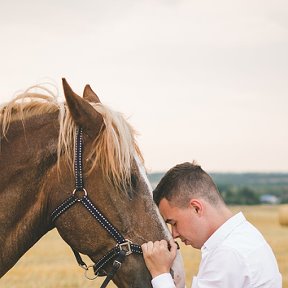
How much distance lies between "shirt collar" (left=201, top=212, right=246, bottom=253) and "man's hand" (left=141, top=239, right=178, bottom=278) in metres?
0.24

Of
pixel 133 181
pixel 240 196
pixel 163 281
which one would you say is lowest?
pixel 240 196

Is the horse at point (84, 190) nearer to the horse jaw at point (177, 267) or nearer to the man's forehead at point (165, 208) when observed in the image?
the horse jaw at point (177, 267)

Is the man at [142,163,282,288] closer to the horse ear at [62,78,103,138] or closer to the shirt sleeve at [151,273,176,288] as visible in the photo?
the shirt sleeve at [151,273,176,288]

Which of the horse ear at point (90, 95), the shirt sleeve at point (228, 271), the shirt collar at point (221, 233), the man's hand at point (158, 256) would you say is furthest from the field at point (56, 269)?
the shirt sleeve at point (228, 271)

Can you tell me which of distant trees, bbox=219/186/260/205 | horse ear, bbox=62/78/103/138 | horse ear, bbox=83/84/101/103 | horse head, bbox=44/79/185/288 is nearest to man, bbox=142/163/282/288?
horse head, bbox=44/79/185/288

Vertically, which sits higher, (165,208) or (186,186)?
(186,186)

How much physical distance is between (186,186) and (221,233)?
312 mm

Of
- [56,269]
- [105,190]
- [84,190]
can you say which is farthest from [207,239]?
[56,269]

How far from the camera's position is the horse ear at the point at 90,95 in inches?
165

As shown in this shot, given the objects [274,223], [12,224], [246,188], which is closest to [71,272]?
[12,224]

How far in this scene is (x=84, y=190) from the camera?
367cm

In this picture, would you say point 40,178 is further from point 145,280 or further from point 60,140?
point 145,280

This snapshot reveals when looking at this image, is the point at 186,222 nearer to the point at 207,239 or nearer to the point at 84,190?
the point at 207,239

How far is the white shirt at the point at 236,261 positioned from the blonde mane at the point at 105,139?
25.2 inches
